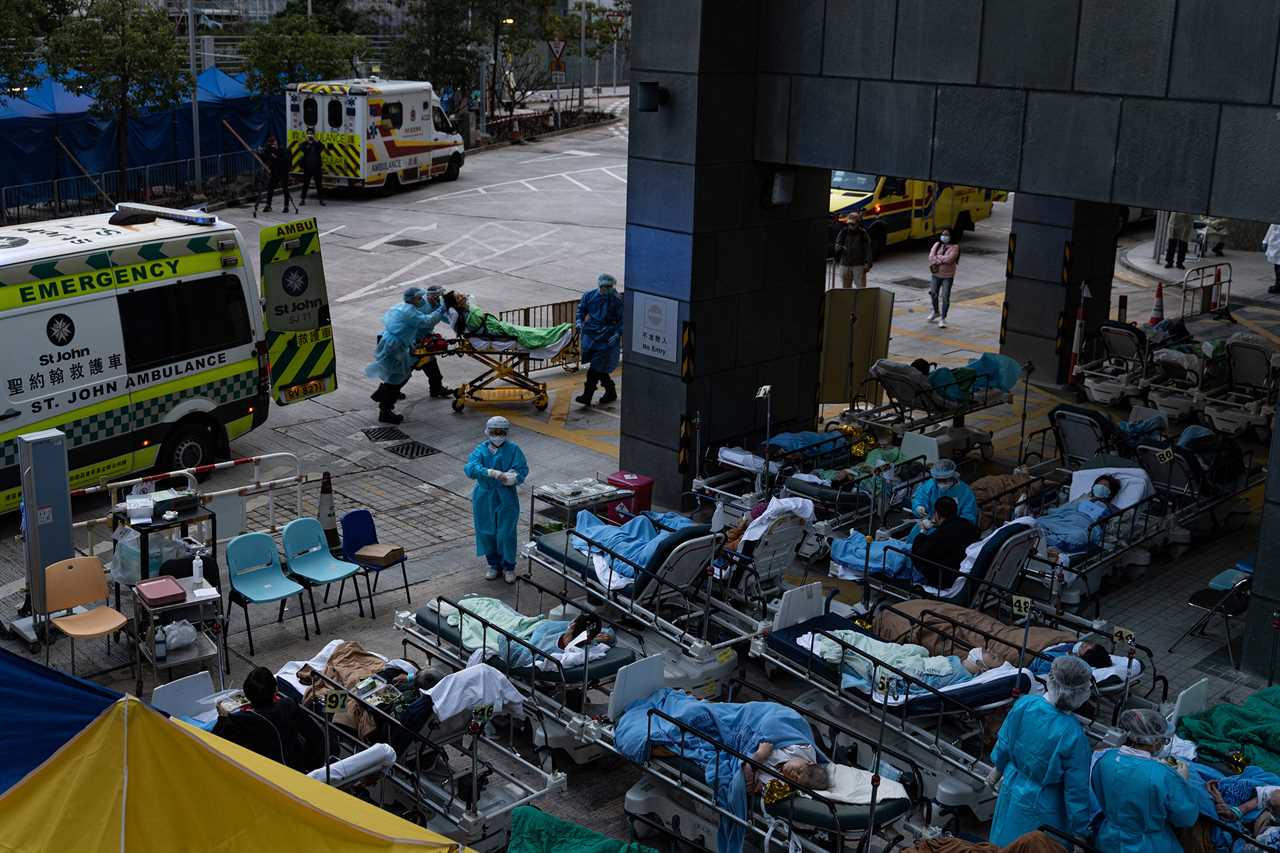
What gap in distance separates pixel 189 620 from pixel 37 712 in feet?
13.4

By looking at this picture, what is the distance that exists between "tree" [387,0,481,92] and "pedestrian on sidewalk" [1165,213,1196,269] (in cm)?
2083

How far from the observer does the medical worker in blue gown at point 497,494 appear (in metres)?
12.9

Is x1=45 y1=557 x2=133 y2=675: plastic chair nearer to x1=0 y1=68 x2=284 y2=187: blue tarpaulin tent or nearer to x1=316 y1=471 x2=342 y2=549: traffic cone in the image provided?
x1=316 y1=471 x2=342 y2=549: traffic cone

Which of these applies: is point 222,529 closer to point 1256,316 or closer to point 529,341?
point 529,341

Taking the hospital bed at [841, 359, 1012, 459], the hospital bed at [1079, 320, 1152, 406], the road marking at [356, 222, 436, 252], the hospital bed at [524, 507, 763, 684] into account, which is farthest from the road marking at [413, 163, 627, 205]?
the hospital bed at [524, 507, 763, 684]

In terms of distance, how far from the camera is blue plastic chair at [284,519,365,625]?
39.8ft

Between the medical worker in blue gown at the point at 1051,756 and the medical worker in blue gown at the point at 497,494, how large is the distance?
5.74m

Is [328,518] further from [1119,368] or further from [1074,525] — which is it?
[1119,368]

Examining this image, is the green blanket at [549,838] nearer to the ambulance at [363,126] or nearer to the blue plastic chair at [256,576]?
the blue plastic chair at [256,576]

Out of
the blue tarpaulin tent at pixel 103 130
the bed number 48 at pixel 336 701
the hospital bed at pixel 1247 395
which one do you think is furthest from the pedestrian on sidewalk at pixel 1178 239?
the bed number 48 at pixel 336 701

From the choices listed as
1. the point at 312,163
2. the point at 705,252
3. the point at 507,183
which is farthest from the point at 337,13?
the point at 705,252

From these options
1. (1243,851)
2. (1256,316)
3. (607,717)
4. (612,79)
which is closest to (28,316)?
(607,717)

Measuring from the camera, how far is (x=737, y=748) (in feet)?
29.3

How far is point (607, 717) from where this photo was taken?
980 centimetres
